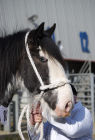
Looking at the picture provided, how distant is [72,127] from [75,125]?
34 mm

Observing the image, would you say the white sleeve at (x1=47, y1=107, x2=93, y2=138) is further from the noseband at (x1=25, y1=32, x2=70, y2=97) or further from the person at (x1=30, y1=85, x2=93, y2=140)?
the noseband at (x1=25, y1=32, x2=70, y2=97)

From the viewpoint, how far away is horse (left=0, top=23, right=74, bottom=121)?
2.79 meters

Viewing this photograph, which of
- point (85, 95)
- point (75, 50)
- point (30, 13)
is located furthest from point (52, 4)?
point (85, 95)

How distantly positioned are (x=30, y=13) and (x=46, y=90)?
1438 centimetres

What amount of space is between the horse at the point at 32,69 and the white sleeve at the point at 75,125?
0.08 m

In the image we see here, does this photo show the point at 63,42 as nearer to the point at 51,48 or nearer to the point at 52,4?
the point at 52,4

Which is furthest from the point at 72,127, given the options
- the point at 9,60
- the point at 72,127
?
the point at 9,60

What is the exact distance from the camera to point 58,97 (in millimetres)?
2729

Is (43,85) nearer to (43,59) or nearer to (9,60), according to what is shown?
(43,59)

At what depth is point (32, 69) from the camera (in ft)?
9.86

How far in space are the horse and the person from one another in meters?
0.09

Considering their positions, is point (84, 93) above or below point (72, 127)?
below

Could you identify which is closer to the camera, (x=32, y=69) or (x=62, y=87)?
(x=62, y=87)

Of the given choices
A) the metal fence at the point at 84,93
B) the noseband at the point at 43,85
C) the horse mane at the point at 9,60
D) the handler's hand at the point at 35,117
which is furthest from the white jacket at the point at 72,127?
the metal fence at the point at 84,93
